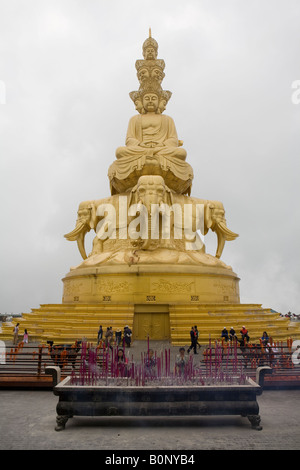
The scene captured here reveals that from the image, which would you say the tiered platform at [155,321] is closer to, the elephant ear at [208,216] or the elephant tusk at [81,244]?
the elephant tusk at [81,244]

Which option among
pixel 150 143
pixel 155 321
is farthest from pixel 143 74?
pixel 155 321

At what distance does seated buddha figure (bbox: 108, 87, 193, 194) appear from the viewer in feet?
59.6

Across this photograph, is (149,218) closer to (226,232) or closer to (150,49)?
(226,232)

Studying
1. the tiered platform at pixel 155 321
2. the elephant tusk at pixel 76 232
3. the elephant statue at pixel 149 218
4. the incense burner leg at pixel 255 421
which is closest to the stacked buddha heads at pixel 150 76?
the elephant statue at pixel 149 218

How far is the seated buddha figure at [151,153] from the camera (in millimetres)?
18156

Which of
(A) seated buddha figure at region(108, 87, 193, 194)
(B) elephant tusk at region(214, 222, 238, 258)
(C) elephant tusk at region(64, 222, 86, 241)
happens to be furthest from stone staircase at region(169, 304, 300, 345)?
(A) seated buddha figure at region(108, 87, 193, 194)

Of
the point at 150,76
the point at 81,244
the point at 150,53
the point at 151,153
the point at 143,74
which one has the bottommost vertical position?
the point at 81,244

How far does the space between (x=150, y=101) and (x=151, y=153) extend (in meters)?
4.33

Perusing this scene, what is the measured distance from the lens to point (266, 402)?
254 inches

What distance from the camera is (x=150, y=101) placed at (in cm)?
2075

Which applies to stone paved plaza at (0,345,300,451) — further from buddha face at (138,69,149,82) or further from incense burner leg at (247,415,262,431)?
buddha face at (138,69,149,82)
